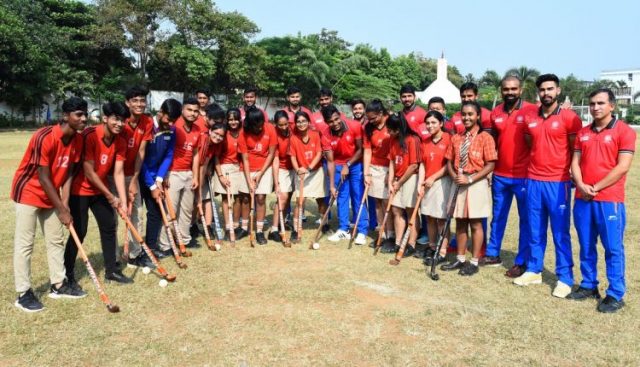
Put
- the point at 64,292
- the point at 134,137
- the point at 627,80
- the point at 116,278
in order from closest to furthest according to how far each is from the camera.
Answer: the point at 64,292 → the point at 116,278 → the point at 134,137 → the point at 627,80

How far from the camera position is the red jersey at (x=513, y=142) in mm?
6129

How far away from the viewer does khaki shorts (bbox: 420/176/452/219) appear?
6.49 meters

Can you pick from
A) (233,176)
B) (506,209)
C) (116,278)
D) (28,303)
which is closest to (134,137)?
(116,278)

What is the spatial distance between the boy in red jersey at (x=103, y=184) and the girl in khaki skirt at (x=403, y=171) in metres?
3.60

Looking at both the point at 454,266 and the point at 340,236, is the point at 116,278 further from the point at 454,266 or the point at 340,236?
the point at 454,266

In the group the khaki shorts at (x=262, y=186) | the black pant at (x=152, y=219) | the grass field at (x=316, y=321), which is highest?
the khaki shorts at (x=262, y=186)

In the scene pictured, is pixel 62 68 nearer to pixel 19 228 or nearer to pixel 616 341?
pixel 19 228

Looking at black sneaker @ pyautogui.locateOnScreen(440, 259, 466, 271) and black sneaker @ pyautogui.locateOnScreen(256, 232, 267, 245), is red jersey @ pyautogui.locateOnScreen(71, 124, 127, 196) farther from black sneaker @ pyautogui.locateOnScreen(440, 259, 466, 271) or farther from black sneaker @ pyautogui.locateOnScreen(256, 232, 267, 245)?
black sneaker @ pyautogui.locateOnScreen(440, 259, 466, 271)

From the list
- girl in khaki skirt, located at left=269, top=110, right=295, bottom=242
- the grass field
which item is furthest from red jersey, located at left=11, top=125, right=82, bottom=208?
girl in khaki skirt, located at left=269, top=110, right=295, bottom=242

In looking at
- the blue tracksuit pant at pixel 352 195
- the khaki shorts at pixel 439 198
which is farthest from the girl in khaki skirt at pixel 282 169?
the khaki shorts at pixel 439 198

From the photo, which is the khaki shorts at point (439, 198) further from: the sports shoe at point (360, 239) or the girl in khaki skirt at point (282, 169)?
the girl in khaki skirt at point (282, 169)

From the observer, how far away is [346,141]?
7.93 metres

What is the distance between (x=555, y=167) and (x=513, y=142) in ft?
2.51

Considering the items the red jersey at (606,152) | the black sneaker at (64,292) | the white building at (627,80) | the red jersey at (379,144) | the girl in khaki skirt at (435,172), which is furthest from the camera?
the white building at (627,80)
